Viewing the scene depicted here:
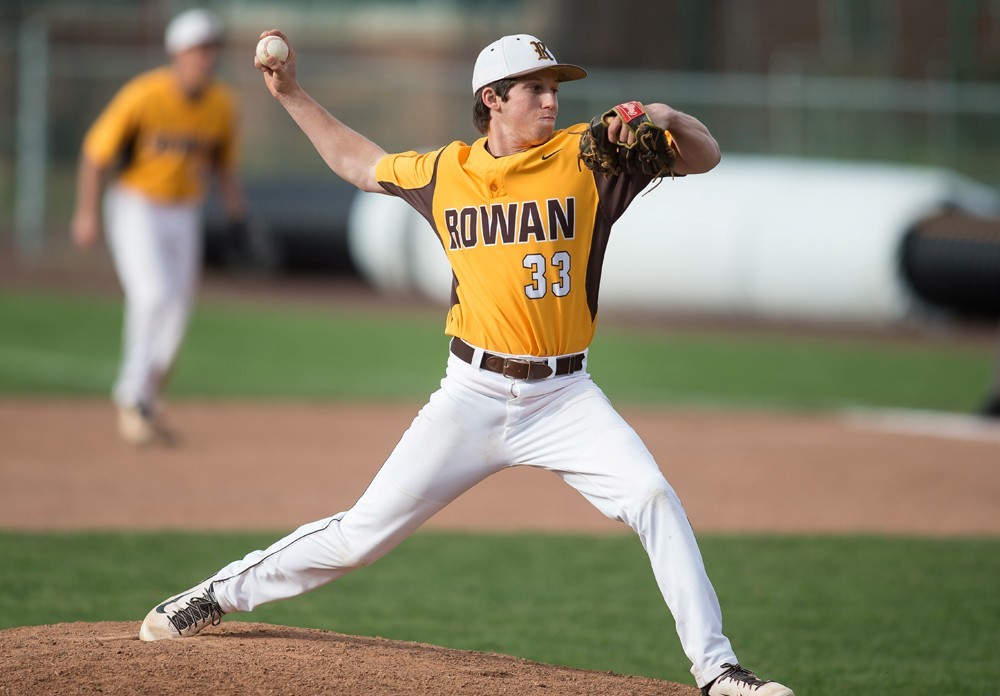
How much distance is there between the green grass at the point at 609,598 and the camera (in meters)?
5.53

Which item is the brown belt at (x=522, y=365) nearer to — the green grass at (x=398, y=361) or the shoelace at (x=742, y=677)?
the shoelace at (x=742, y=677)

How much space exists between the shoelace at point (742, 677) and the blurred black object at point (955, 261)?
13.0m

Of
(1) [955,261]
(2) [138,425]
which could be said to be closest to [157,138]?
(2) [138,425]

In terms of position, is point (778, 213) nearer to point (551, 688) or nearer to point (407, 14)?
point (407, 14)

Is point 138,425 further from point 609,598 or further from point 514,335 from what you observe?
point 514,335

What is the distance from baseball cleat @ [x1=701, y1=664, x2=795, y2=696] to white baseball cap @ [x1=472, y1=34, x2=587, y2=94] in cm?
203

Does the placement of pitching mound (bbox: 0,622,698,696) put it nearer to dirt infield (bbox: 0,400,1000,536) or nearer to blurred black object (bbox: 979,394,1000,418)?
dirt infield (bbox: 0,400,1000,536)

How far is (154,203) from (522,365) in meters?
5.71

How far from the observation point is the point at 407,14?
27.4 metres

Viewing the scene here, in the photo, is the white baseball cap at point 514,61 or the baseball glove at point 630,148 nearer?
the baseball glove at point 630,148

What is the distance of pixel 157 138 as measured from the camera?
9617 millimetres

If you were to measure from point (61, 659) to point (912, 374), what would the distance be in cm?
1189

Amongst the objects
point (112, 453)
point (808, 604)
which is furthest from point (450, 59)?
point (808, 604)

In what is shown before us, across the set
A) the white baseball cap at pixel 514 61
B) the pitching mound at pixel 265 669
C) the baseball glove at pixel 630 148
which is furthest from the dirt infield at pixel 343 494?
the white baseball cap at pixel 514 61
